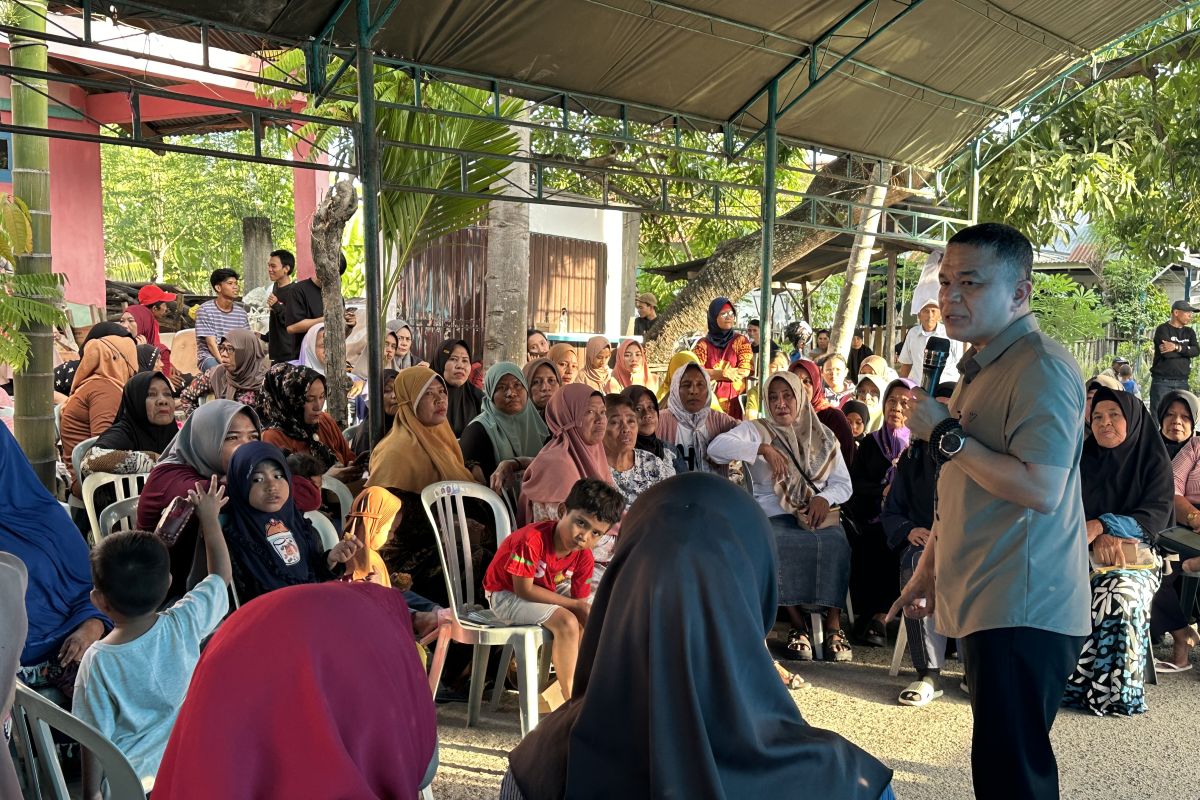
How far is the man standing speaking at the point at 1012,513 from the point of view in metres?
2.11

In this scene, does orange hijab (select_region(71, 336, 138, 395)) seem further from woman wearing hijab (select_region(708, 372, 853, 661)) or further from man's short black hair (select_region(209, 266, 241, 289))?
woman wearing hijab (select_region(708, 372, 853, 661))

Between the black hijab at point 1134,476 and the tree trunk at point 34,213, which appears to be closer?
the black hijab at point 1134,476

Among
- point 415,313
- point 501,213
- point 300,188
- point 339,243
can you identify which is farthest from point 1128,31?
point 300,188

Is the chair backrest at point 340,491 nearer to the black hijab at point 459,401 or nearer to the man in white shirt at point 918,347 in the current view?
the black hijab at point 459,401

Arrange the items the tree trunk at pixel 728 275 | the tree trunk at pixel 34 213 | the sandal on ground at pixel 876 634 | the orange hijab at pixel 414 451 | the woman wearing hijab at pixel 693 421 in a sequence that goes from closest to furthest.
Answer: the orange hijab at pixel 414 451 → the tree trunk at pixel 34 213 → the sandal on ground at pixel 876 634 → the woman wearing hijab at pixel 693 421 → the tree trunk at pixel 728 275

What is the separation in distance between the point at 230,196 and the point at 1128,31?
22.3 metres

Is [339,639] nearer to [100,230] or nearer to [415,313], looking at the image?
[415,313]

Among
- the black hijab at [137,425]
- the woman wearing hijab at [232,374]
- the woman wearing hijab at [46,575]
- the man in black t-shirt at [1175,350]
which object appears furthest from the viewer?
the man in black t-shirt at [1175,350]

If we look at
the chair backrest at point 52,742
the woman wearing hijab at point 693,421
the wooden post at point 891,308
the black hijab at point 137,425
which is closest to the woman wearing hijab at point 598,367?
the woman wearing hijab at point 693,421

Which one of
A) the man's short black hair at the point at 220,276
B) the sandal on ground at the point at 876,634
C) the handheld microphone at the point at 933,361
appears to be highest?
the man's short black hair at the point at 220,276

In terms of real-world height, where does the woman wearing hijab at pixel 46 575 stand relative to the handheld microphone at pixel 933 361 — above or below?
below

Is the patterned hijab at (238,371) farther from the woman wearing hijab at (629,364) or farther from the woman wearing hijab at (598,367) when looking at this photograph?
the woman wearing hijab at (629,364)

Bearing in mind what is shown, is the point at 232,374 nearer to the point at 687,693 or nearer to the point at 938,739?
the point at 938,739

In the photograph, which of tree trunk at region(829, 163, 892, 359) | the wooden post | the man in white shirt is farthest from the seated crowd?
the wooden post
